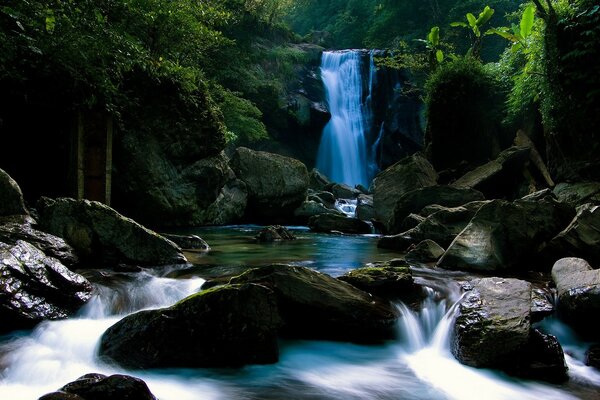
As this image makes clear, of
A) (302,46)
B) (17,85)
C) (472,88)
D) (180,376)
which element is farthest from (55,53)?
(302,46)

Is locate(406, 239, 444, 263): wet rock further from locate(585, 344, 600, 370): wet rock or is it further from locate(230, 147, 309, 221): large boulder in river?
locate(230, 147, 309, 221): large boulder in river

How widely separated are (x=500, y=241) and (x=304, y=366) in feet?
12.7

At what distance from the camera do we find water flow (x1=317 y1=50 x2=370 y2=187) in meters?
26.6

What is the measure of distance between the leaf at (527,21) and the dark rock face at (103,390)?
47.7 ft

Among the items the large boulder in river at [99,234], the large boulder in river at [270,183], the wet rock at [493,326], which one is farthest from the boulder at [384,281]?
the large boulder in river at [270,183]

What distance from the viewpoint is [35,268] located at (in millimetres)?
4430

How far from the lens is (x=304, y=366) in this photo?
417cm

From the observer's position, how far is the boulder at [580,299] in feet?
Result: 14.5

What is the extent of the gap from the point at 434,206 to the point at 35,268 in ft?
27.6

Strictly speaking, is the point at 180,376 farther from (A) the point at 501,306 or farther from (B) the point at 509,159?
(B) the point at 509,159

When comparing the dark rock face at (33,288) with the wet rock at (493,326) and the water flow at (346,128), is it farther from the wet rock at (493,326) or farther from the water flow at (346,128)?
the water flow at (346,128)

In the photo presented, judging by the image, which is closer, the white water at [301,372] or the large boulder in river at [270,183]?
the white water at [301,372]

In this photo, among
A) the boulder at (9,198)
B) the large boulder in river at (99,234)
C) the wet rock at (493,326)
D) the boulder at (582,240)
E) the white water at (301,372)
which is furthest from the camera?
the boulder at (9,198)

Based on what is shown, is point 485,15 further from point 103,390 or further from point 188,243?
point 103,390
